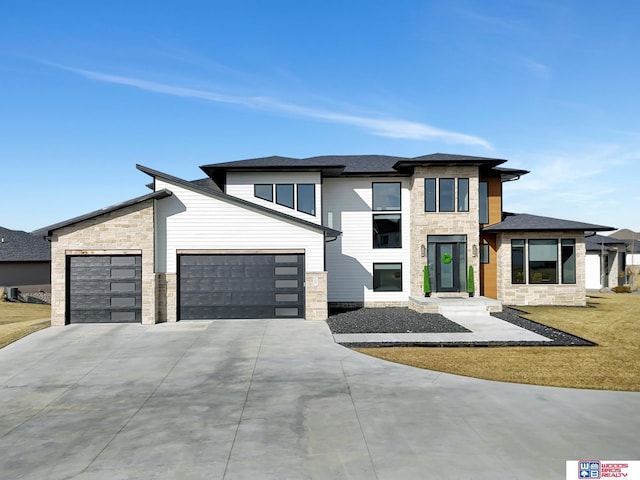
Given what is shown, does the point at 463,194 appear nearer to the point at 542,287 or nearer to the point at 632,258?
the point at 542,287

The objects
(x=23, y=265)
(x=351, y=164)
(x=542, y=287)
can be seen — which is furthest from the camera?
(x=23, y=265)

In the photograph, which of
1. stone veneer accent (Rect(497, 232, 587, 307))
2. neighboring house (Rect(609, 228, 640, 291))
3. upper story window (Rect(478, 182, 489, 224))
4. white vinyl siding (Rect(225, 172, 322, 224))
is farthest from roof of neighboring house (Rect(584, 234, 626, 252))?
white vinyl siding (Rect(225, 172, 322, 224))

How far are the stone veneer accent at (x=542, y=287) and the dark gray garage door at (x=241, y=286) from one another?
11.4m

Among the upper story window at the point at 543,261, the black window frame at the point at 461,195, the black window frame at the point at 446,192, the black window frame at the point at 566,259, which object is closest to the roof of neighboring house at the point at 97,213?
the black window frame at the point at 446,192

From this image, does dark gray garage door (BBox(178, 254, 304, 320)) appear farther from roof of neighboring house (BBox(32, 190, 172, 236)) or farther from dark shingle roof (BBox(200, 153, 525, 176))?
dark shingle roof (BBox(200, 153, 525, 176))

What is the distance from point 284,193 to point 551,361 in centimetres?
1425

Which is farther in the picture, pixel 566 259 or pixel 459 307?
pixel 566 259

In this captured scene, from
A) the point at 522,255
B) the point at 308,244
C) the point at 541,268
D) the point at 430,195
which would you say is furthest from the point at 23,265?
the point at 541,268

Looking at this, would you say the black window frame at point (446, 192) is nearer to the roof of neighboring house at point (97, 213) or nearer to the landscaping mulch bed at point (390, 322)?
the landscaping mulch bed at point (390, 322)

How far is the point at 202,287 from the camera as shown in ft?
60.5

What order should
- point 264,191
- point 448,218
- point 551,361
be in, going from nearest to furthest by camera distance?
point 551,361, point 264,191, point 448,218

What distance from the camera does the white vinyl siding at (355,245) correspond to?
23.1m

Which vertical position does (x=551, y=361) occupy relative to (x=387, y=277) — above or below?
below

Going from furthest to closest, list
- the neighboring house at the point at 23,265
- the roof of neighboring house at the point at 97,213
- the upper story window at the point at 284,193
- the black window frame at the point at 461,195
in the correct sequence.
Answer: the neighboring house at the point at 23,265 → the black window frame at the point at 461,195 → the upper story window at the point at 284,193 → the roof of neighboring house at the point at 97,213
